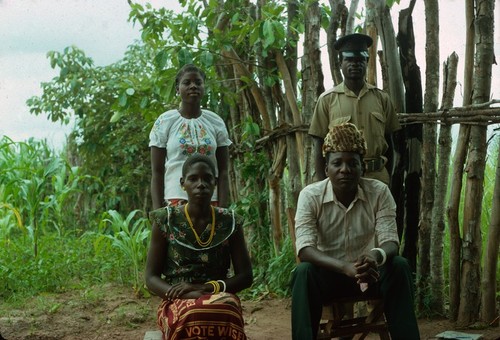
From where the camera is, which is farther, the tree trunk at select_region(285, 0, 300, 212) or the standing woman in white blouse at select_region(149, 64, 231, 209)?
the tree trunk at select_region(285, 0, 300, 212)

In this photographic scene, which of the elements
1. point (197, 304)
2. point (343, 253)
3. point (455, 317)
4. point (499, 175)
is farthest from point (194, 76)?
point (455, 317)

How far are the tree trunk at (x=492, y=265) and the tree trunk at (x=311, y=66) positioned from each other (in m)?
1.45

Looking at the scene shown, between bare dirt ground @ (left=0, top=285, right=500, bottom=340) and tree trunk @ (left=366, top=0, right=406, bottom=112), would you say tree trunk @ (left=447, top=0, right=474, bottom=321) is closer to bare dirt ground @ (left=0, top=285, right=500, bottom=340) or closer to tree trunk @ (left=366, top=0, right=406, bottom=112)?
bare dirt ground @ (left=0, top=285, right=500, bottom=340)

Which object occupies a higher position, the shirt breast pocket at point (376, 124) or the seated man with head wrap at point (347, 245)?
the shirt breast pocket at point (376, 124)

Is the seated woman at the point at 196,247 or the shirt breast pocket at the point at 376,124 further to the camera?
the shirt breast pocket at the point at 376,124

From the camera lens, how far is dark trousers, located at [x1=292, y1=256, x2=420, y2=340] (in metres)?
3.38

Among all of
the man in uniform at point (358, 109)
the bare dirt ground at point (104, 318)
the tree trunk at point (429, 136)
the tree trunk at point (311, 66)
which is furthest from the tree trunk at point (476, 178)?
the tree trunk at point (311, 66)

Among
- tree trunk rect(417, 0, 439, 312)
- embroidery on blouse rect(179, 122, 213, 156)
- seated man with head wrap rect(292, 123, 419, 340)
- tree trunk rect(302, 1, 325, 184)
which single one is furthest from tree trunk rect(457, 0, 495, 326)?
embroidery on blouse rect(179, 122, 213, 156)

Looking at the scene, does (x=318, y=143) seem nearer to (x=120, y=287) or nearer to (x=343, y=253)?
(x=343, y=253)

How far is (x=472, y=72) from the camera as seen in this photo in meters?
4.66

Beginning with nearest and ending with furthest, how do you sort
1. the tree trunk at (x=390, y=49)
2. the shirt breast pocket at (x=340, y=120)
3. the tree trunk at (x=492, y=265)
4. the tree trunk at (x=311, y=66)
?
the shirt breast pocket at (x=340, y=120) < the tree trunk at (x=492, y=265) < the tree trunk at (x=390, y=49) < the tree trunk at (x=311, y=66)

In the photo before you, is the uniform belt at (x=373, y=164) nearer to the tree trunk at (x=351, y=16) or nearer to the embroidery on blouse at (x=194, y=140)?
the embroidery on blouse at (x=194, y=140)

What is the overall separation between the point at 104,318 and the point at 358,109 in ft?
8.55

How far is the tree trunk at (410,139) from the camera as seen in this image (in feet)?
16.3
